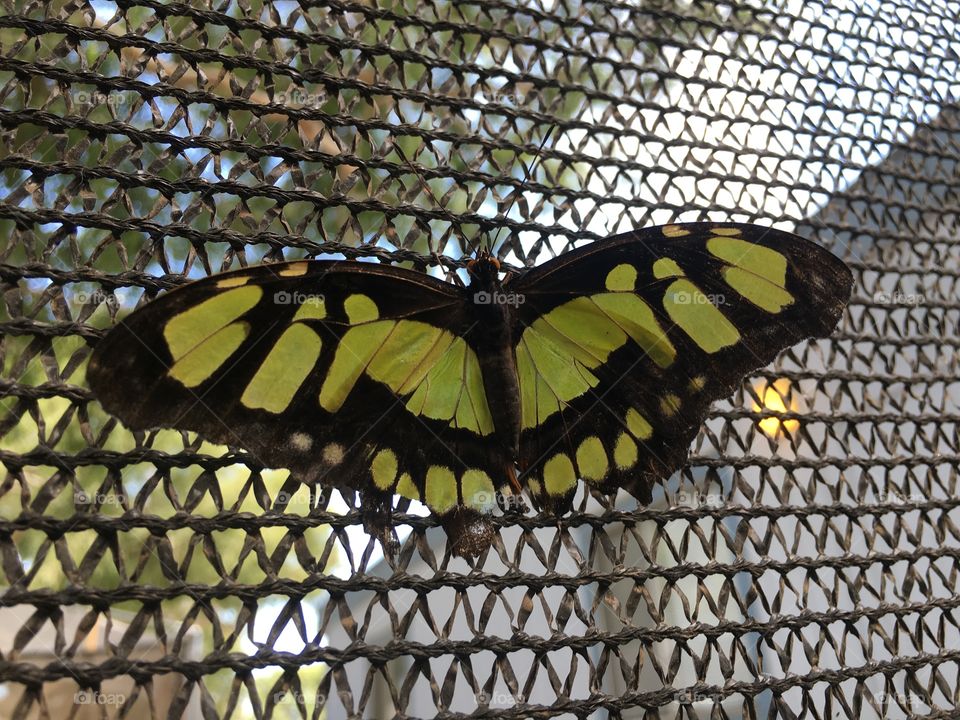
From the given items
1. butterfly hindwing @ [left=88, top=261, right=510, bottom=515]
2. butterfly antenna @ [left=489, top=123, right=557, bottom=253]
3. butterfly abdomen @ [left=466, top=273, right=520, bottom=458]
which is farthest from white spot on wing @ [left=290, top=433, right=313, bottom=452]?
butterfly antenna @ [left=489, top=123, right=557, bottom=253]

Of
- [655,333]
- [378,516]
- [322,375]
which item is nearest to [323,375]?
[322,375]

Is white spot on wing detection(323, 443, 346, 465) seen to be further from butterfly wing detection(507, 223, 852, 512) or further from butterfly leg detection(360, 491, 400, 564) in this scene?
butterfly wing detection(507, 223, 852, 512)

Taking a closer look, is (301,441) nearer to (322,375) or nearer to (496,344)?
(322,375)

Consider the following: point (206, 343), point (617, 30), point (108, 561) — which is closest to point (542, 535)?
point (108, 561)

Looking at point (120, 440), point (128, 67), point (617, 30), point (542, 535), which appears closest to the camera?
point (128, 67)

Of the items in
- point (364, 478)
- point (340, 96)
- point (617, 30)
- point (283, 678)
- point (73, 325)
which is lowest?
point (283, 678)

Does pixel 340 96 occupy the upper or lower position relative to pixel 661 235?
upper

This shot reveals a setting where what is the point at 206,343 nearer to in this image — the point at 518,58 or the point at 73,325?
the point at 73,325

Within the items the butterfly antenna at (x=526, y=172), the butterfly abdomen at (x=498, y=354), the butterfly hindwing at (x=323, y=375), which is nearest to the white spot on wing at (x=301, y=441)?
the butterfly hindwing at (x=323, y=375)
